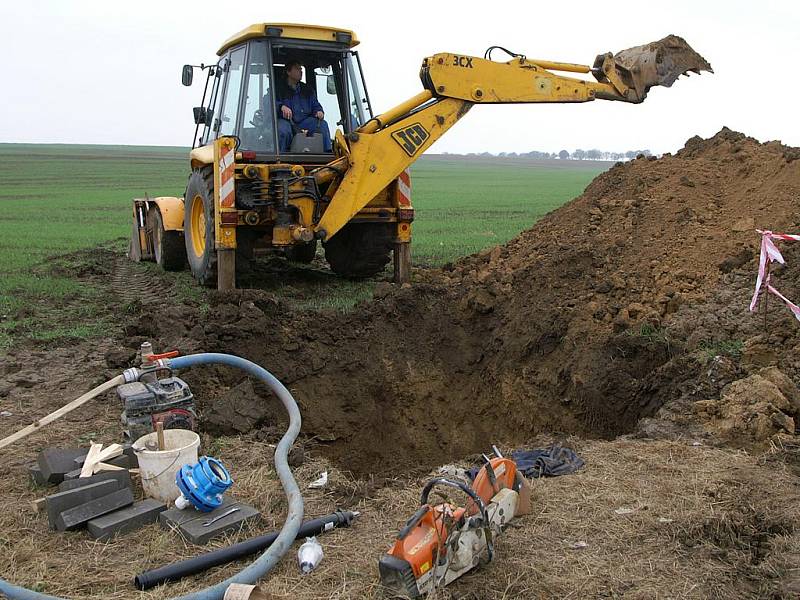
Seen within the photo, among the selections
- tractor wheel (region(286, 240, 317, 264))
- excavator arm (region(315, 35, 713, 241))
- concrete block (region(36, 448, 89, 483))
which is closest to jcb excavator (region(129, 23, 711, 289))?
excavator arm (region(315, 35, 713, 241))

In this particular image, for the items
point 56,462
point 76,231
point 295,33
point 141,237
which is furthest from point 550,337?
point 76,231

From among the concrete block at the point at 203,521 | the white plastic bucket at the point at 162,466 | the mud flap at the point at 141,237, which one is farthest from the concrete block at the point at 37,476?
the mud flap at the point at 141,237

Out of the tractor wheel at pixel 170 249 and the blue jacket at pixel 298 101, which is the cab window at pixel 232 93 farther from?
the tractor wheel at pixel 170 249

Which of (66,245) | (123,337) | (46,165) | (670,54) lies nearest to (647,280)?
(670,54)

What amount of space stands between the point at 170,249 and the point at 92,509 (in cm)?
727

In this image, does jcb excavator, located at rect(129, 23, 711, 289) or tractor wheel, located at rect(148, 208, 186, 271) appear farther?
tractor wheel, located at rect(148, 208, 186, 271)

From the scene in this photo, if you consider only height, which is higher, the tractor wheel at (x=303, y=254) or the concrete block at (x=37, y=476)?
the tractor wheel at (x=303, y=254)

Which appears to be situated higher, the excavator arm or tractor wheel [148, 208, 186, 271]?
the excavator arm

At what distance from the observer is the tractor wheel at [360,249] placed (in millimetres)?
9180

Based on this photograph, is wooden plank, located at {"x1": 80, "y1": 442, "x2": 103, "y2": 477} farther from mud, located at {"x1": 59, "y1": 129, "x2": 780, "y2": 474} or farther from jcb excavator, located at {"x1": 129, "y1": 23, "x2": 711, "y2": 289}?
jcb excavator, located at {"x1": 129, "y1": 23, "x2": 711, "y2": 289}

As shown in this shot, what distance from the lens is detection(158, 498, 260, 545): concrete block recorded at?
357 cm

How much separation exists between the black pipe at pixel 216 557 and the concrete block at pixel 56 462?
1189 millimetres

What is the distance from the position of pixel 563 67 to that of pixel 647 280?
8.97 ft

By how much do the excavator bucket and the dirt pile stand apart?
4.22 ft
